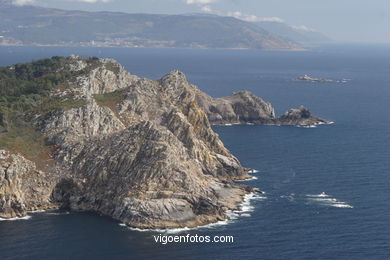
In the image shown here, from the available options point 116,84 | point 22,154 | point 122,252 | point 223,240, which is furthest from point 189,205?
point 116,84

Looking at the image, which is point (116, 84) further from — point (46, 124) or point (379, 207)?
point (379, 207)

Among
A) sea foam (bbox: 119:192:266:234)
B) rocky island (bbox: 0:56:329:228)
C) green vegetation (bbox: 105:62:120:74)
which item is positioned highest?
green vegetation (bbox: 105:62:120:74)

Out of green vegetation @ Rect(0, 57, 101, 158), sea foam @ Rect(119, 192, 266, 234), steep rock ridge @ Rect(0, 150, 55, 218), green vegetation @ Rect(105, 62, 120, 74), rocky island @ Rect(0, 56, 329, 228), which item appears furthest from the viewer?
green vegetation @ Rect(105, 62, 120, 74)

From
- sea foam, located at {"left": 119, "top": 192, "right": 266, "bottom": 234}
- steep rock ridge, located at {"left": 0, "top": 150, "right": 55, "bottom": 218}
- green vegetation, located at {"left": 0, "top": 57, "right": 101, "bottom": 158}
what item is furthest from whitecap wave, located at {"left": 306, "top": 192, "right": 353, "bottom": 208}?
green vegetation, located at {"left": 0, "top": 57, "right": 101, "bottom": 158}

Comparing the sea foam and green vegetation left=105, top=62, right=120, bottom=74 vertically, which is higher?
green vegetation left=105, top=62, right=120, bottom=74

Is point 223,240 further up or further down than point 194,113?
further down

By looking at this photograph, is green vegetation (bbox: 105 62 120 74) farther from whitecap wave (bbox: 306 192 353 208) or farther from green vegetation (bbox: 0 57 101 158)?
whitecap wave (bbox: 306 192 353 208)
